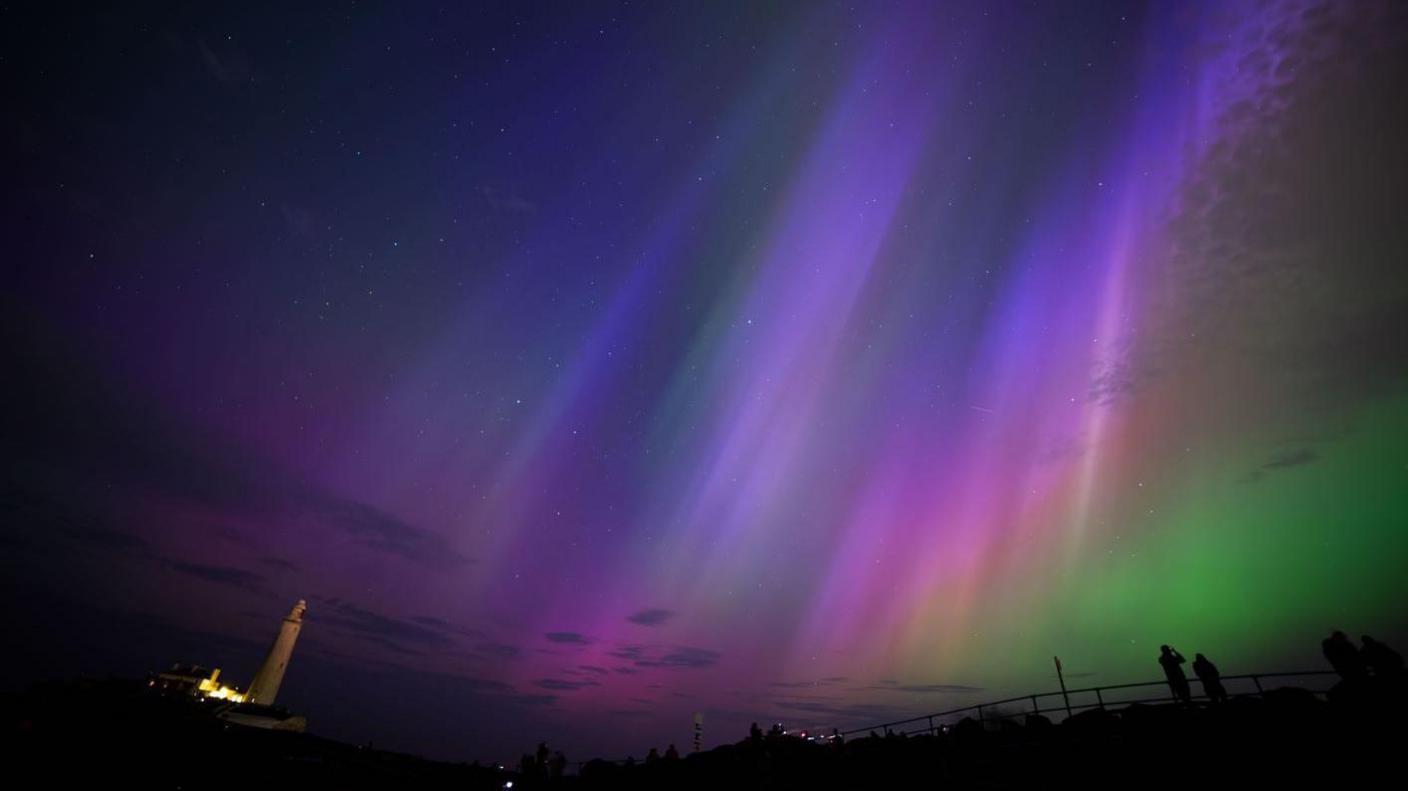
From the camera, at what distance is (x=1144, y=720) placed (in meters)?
16.0

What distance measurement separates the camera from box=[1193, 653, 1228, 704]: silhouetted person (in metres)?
18.1

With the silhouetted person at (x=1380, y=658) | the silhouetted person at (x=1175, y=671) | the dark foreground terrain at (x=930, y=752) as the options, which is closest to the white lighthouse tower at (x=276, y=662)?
the dark foreground terrain at (x=930, y=752)

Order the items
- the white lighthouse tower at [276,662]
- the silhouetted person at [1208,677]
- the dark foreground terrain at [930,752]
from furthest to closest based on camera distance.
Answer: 1. the white lighthouse tower at [276,662]
2. the silhouetted person at [1208,677]
3. the dark foreground terrain at [930,752]

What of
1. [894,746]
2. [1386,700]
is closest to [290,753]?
[894,746]

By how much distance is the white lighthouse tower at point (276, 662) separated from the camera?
57.4m

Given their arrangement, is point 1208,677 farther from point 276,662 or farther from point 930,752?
point 276,662

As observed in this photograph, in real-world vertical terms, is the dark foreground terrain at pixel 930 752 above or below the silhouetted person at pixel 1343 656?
below

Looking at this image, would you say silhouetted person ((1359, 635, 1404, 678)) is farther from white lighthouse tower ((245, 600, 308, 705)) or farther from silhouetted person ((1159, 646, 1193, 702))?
white lighthouse tower ((245, 600, 308, 705))

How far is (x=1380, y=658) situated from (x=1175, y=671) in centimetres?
672

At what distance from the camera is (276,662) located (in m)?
60.2

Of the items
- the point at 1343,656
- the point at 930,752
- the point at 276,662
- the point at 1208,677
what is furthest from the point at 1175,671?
the point at 276,662

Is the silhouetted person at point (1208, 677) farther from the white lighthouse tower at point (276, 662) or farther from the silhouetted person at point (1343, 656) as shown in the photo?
the white lighthouse tower at point (276, 662)

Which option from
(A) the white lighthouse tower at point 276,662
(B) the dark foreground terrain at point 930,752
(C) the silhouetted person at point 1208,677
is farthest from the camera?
(A) the white lighthouse tower at point 276,662

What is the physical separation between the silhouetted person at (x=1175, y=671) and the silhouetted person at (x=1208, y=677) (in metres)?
0.85
